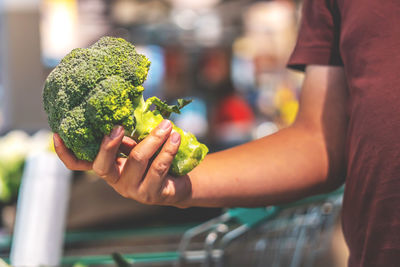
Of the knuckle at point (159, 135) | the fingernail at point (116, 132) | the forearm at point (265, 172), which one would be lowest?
the forearm at point (265, 172)

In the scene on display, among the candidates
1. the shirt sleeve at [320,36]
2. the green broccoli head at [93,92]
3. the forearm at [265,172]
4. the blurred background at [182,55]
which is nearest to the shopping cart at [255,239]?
the forearm at [265,172]

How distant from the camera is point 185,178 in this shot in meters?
0.82

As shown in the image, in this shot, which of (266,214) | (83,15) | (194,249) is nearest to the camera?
(266,214)

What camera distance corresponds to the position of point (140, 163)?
723mm

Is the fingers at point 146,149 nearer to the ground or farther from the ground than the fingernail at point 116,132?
nearer to the ground

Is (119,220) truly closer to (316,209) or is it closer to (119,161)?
(316,209)

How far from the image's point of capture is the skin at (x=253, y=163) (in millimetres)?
730

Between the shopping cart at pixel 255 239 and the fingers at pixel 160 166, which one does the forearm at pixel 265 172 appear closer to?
the fingers at pixel 160 166

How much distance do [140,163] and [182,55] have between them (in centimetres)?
618

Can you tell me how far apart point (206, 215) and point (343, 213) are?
36.0 inches

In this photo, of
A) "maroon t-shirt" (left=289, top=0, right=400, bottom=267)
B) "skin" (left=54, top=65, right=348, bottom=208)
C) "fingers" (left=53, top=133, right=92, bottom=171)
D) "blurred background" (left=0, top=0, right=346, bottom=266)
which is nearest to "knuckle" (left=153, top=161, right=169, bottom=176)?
"skin" (left=54, top=65, right=348, bottom=208)

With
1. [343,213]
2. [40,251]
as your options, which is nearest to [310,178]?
[343,213]

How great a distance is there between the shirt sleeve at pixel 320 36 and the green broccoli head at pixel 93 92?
16.5 inches

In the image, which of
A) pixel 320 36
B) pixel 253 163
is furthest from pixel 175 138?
pixel 320 36
